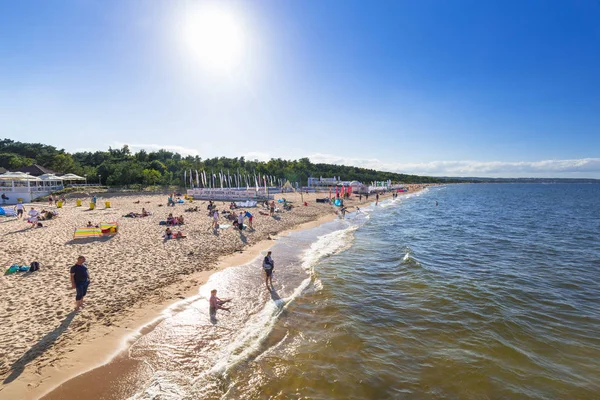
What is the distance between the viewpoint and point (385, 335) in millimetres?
9164

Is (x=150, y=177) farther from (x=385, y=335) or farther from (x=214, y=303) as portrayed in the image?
(x=385, y=335)

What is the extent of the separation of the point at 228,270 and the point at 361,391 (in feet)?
28.8

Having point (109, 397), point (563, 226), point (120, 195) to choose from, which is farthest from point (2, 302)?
point (563, 226)

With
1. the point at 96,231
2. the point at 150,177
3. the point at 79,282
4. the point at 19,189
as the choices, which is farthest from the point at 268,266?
the point at 150,177

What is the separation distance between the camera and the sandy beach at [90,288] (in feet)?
A: 22.0

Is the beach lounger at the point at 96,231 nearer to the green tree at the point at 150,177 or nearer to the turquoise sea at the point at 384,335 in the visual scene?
the turquoise sea at the point at 384,335

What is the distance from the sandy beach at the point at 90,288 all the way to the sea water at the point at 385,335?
Answer: 1092mm

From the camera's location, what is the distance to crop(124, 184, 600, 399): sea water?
22.7ft

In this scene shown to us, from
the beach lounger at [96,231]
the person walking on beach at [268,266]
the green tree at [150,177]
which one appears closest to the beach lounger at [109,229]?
the beach lounger at [96,231]

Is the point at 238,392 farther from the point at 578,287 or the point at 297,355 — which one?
the point at 578,287

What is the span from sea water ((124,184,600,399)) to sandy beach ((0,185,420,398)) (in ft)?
3.58

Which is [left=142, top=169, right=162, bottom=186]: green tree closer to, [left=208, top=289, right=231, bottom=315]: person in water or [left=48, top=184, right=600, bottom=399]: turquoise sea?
[left=48, top=184, right=600, bottom=399]: turquoise sea

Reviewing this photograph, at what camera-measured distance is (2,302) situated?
8.84 metres

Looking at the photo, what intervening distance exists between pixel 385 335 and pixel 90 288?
10.5 meters
